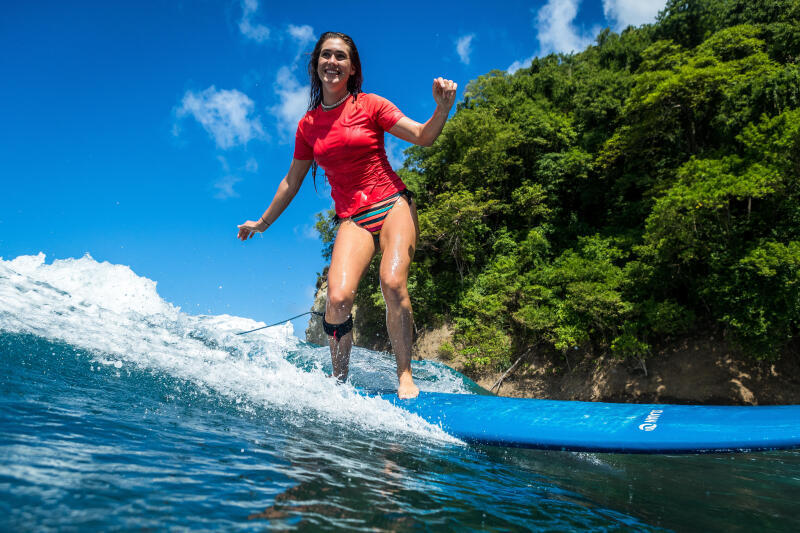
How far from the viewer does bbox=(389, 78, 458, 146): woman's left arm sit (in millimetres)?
2812

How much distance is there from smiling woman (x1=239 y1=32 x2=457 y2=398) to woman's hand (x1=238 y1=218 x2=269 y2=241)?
75cm

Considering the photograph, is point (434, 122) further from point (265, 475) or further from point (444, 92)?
point (265, 475)

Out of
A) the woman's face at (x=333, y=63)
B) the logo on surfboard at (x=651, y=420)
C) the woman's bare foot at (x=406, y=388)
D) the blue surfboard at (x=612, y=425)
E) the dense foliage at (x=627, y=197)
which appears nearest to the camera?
the blue surfboard at (x=612, y=425)

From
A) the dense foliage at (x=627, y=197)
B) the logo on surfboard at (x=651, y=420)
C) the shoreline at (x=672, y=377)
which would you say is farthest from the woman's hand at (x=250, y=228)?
the shoreline at (x=672, y=377)

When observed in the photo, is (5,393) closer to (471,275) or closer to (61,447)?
(61,447)

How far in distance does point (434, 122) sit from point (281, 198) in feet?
5.13

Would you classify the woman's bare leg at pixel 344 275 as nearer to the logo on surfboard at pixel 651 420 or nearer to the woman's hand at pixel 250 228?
the woman's hand at pixel 250 228

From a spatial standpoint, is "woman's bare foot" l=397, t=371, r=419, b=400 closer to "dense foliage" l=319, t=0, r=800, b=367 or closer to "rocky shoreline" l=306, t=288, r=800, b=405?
"dense foliage" l=319, t=0, r=800, b=367

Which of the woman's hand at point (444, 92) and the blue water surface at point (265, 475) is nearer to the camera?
the blue water surface at point (265, 475)

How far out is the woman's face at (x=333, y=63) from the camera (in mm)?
3322

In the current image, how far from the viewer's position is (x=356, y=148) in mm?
3332

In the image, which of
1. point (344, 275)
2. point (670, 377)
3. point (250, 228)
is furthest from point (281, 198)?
point (670, 377)

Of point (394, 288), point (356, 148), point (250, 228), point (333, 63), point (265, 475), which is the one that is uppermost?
point (333, 63)

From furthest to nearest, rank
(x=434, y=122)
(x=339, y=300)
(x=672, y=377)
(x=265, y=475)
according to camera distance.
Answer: (x=672, y=377) → (x=339, y=300) → (x=434, y=122) → (x=265, y=475)
